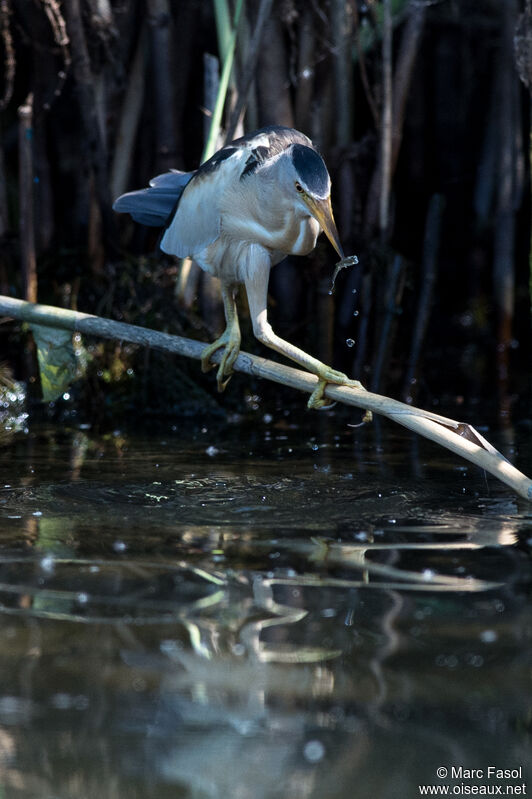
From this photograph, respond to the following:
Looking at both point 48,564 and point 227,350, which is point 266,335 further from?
point 48,564

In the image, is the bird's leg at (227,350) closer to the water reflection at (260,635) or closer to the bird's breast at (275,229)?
the bird's breast at (275,229)

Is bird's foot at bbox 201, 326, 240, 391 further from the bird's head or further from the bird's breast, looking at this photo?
the bird's head

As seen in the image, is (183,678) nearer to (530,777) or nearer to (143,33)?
(530,777)

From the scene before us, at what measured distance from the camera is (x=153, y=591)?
8.63 feet

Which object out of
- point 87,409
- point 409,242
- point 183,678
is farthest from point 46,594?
point 409,242

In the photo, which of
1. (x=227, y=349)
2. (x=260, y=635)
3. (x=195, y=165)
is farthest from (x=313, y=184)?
(x=195, y=165)

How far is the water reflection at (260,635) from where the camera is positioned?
1.83 m

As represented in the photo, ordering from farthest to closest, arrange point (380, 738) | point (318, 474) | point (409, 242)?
point (409, 242)
point (318, 474)
point (380, 738)

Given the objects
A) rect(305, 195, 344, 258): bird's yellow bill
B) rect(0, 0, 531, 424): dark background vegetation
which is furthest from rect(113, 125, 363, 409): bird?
rect(0, 0, 531, 424): dark background vegetation

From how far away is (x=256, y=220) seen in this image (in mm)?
3656

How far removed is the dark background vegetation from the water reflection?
2171mm

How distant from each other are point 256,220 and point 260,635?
1767mm

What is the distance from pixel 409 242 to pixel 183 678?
21.6ft

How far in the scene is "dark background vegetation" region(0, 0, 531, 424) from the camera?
19.0 feet
